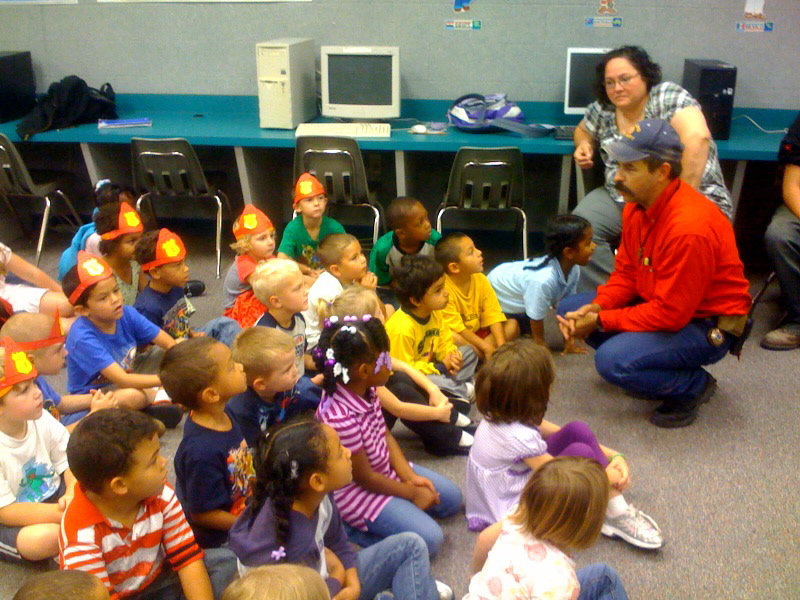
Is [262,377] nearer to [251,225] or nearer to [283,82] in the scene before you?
[251,225]

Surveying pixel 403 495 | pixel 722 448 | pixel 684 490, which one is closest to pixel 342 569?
pixel 403 495

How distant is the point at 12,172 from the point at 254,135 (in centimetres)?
131

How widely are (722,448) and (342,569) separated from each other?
1504 mm

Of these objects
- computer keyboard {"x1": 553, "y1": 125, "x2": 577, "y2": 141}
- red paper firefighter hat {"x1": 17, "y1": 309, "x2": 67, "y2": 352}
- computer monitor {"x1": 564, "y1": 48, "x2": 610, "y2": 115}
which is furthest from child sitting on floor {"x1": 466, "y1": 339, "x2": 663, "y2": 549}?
computer monitor {"x1": 564, "y1": 48, "x2": 610, "y2": 115}

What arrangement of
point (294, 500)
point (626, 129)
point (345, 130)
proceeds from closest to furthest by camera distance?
point (294, 500)
point (626, 129)
point (345, 130)

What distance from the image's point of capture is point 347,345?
191 centimetres

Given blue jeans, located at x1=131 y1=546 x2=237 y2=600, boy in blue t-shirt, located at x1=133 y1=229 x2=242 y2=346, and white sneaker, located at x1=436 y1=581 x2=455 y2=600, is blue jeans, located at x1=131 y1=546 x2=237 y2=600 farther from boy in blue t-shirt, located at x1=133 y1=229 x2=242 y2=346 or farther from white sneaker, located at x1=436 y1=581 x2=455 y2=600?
boy in blue t-shirt, located at x1=133 y1=229 x2=242 y2=346

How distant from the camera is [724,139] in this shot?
3.70 m

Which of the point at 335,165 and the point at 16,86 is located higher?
the point at 16,86

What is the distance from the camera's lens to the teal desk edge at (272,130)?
3746 millimetres

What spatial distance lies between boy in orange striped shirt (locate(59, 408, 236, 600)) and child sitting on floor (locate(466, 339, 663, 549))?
0.76m

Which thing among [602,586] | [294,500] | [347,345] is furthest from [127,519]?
[602,586]

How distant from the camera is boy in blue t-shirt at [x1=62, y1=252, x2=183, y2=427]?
2416 mm

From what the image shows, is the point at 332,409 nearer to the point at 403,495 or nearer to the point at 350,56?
the point at 403,495
